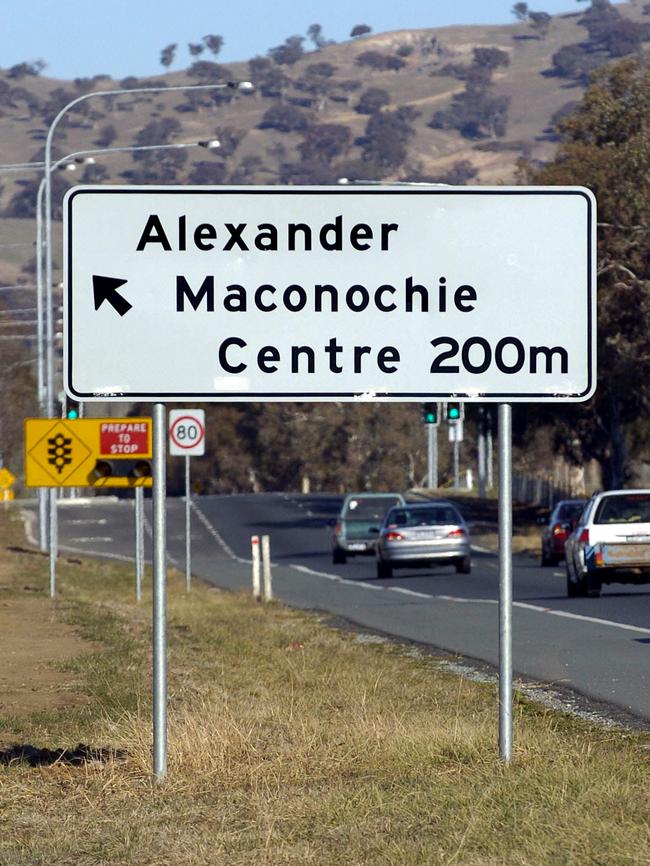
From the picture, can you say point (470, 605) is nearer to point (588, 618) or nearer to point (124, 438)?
point (588, 618)

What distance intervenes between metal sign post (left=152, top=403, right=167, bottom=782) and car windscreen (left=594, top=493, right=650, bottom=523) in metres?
18.3

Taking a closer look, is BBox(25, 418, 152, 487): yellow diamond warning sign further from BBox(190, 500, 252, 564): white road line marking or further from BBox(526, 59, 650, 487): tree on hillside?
BBox(526, 59, 650, 487): tree on hillside

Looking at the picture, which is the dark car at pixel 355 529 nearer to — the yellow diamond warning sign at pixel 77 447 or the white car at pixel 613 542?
the white car at pixel 613 542

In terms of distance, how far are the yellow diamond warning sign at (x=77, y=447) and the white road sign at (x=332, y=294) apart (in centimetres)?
1510

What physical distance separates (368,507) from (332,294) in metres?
38.3

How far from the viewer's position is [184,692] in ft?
43.1

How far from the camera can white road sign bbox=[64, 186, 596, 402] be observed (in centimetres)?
818

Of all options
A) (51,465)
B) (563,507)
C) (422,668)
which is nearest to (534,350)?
(422,668)

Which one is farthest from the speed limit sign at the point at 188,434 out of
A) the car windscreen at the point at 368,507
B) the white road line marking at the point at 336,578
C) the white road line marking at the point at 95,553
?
the white road line marking at the point at 95,553

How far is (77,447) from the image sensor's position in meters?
24.0

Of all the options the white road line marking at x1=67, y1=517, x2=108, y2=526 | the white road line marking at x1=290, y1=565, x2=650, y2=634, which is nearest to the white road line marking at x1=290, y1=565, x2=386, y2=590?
the white road line marking at x1=290, y1=565, x2=650, y2=634

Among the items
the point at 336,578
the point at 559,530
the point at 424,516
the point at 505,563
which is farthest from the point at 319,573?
the point at 505,563

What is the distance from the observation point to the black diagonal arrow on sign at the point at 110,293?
322 inches

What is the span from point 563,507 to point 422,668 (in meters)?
26.3
